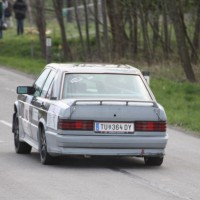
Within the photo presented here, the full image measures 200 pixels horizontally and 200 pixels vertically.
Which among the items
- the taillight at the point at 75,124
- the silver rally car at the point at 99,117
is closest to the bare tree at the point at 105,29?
the silver rally car at the point at 99,117

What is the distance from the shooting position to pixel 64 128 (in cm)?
1333

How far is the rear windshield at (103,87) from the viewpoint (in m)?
13.9

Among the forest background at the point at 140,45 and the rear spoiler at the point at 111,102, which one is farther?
the forest background at the point at 140,45

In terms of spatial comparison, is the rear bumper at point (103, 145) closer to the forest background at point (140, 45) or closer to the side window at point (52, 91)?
the side window at point (52, 91)

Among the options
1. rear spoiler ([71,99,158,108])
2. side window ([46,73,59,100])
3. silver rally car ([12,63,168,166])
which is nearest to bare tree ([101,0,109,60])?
side window ([46,73,59,100])

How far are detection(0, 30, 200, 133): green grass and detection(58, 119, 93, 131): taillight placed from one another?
23.4 feet

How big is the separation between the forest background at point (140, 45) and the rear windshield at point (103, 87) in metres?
10.9

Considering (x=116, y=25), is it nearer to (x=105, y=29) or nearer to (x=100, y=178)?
(x=105, y=29)

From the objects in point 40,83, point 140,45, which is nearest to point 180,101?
point 40,83

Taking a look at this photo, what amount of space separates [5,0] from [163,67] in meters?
23.0

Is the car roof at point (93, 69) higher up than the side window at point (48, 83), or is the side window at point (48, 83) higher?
the car roof at point (93, 69)

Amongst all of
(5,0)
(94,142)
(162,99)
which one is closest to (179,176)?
(94,142)

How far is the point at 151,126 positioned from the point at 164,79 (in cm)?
1860

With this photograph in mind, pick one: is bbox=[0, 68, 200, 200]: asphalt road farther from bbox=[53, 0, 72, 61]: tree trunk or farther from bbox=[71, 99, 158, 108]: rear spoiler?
bbox=[53, 0, 72, 61]: tree trunk
